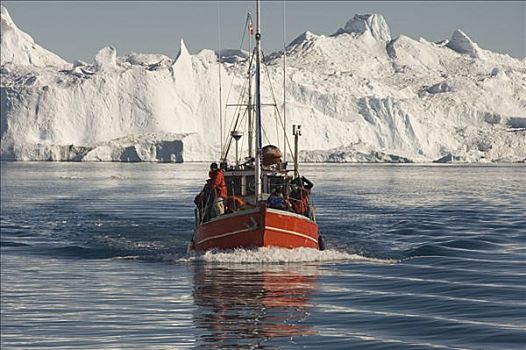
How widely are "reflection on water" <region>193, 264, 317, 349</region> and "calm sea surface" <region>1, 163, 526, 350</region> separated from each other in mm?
30

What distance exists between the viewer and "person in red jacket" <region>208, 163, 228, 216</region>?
23.1 metres

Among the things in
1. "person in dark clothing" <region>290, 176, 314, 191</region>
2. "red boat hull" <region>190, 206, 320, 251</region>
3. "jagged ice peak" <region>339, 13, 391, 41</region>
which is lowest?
"red boat hull" <region>190, 206, 320, 251</region>

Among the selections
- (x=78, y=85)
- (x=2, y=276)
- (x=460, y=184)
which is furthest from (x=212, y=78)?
(x=2, y=276)

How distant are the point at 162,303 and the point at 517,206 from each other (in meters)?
30.3

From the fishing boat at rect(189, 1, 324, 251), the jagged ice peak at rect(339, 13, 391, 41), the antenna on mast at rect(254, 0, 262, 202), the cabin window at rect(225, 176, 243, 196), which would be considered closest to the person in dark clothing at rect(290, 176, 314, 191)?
the fishing boat at rect(189, 1, 324, 251)

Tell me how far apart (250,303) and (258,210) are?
18.0ft

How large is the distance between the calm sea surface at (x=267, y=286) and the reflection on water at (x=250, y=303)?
0.10 feet

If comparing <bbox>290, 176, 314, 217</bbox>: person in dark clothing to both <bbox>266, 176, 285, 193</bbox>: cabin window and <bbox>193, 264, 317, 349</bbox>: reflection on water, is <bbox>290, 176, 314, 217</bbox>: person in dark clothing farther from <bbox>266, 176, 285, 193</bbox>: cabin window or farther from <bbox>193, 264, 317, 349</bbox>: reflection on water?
<bbox>193, 264, 317, 349</bbox>: reflection on water

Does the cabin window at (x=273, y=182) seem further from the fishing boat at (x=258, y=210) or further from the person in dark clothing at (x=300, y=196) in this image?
the person in dark clothing at (x=300, y=196)

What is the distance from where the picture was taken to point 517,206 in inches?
1732

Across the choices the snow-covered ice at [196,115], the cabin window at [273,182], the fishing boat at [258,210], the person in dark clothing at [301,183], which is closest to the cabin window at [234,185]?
the fishing boat at [258,210]

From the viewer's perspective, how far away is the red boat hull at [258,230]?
21.9m

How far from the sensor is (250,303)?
16.4 metres

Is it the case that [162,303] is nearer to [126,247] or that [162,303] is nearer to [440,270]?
[440,270]
